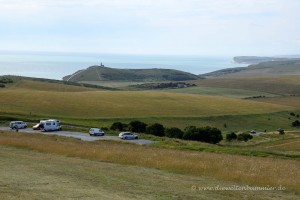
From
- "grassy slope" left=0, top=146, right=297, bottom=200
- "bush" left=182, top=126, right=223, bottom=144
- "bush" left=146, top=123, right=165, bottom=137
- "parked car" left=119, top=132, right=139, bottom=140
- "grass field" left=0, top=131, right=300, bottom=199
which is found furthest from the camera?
"bush" left=146, top=123, right=165, bottom=137

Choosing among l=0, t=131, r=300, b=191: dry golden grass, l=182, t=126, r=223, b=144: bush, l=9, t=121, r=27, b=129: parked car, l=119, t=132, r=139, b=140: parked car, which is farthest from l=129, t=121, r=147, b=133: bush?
l=0, t=131, r=300, b=191: dry golden grass

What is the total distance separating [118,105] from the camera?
79.9 metres

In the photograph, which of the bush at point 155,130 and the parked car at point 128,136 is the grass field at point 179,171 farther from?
the bush at point 155,130

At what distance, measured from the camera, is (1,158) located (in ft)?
71.4

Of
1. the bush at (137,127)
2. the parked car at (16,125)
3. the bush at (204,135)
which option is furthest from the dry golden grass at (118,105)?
the bush at (204,135)

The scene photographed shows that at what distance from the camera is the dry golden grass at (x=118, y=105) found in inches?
2726

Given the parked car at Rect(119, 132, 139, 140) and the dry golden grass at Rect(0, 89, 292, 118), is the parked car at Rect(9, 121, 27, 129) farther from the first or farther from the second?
the dry golden grass at Rect(0, 89, 292, 118)

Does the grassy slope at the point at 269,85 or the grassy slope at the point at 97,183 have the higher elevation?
the grassy slope at the point at 269,85

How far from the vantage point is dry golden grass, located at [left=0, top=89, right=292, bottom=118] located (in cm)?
6925

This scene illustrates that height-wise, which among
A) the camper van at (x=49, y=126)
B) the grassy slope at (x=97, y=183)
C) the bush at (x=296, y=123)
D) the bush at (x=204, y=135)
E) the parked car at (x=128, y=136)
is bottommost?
the bush at (x=296, y=123)

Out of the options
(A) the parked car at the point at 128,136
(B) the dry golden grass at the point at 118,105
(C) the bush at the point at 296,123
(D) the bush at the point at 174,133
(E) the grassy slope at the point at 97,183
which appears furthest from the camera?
(C) the bush at the point at 296,123

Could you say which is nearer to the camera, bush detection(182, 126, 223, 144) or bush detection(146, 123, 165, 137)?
bush detection(182, 126, 223, 144)

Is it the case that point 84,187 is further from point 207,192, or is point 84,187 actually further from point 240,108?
point 240,108

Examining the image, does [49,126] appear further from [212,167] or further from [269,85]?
[269,85]
